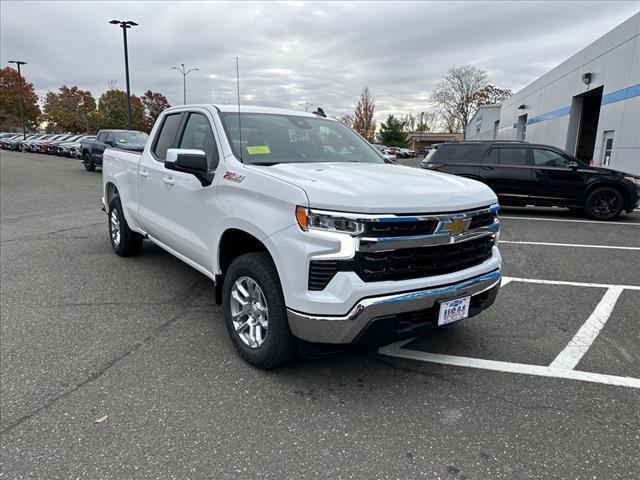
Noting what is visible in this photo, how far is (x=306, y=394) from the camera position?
122 inches

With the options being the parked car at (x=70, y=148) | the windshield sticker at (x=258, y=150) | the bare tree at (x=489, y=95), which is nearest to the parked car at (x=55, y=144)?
the parked car at (x=70, y=148)

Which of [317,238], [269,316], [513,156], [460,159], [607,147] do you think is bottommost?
[269,316]

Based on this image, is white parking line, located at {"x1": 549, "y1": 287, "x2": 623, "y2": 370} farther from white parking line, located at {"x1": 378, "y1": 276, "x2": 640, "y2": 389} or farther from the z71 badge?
the z71 badge

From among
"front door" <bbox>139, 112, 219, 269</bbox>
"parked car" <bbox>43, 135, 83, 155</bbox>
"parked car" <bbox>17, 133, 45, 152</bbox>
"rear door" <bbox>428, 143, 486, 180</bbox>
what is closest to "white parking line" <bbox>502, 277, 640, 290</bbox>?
"front door" <bbox>139, 112, 219, 269</bbox>

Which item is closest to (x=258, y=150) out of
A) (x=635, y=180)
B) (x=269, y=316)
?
(x=269, y=316)

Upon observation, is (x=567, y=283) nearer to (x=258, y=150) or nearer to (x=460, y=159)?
(x=258, y=150)

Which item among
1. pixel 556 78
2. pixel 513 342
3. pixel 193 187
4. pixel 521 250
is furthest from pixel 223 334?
pixel 556 78

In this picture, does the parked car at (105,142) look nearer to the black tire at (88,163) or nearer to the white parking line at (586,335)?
the black tire at (88,163)

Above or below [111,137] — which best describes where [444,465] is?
below

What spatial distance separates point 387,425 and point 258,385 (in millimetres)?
920

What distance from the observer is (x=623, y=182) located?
10305 mm

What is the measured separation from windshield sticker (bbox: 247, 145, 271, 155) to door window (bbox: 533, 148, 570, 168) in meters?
8.99

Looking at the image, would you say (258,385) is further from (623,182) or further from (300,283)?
(623,182)

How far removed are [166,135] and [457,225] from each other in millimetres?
3308
